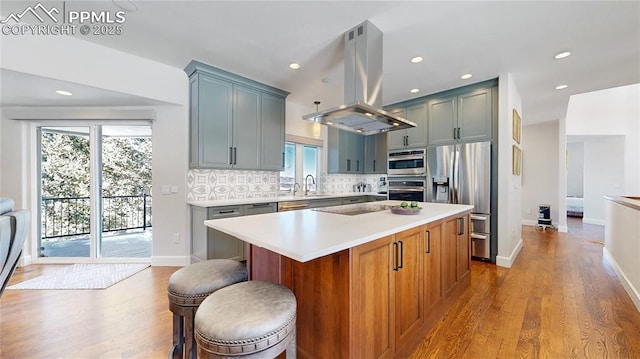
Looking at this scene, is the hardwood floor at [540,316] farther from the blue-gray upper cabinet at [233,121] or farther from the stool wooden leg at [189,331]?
the blue-gray upper cabinet at [233,121]

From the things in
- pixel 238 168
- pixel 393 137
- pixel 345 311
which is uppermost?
pixel 393 137

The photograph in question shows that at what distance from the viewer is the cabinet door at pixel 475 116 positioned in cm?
370

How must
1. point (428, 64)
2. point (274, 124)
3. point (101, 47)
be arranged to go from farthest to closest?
point (274, 124), point (428, 64), point (101, 47)

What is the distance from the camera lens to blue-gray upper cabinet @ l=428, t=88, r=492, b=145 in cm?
373

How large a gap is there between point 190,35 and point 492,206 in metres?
4.32

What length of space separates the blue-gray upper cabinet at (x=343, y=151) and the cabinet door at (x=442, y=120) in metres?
1.72

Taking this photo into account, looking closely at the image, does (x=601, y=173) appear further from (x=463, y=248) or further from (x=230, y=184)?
(x=230, y=184)

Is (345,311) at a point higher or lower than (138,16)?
lower

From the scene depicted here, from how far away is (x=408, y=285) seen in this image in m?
1.73

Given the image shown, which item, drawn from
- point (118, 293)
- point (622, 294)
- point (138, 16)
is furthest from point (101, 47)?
point (622, 294)

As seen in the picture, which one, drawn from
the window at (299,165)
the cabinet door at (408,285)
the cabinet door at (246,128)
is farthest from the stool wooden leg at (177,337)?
the window at (299,165)

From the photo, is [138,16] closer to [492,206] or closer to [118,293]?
[118,293]

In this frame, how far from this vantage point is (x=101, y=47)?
108 inches

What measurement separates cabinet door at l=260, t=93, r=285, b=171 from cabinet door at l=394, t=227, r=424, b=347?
2704 mm
